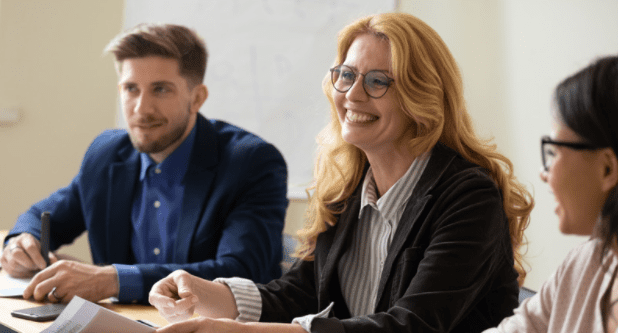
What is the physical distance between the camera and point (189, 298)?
4.41 ft

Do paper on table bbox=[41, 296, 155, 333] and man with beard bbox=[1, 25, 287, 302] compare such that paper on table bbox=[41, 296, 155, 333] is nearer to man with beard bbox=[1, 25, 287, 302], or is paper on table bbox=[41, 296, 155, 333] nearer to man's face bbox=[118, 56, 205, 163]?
man with beard bbox=[1, 25, 287, 302]

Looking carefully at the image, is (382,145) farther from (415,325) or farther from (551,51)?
(551,51)

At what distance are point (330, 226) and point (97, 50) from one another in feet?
A: 7.07

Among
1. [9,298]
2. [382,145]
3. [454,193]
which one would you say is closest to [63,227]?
[9,298]

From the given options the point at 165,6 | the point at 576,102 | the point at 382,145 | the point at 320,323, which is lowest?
the point at 320,323

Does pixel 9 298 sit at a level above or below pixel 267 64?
below

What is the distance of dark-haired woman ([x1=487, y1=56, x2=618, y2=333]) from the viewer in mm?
837

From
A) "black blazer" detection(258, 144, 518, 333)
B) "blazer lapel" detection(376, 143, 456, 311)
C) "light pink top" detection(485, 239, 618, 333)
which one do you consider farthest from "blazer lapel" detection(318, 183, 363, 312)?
"light pink top" detection(485, 239, 618, 333)

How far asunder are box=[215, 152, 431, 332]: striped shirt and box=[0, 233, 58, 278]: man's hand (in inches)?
26.8

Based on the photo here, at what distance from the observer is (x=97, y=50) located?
3230 millimetres

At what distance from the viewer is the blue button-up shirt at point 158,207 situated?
210 centimetres

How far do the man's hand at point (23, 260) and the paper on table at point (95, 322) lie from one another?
686 millimetres

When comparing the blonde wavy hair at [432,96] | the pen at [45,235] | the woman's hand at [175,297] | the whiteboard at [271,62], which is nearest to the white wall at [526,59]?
the whiteboard at [271,62]

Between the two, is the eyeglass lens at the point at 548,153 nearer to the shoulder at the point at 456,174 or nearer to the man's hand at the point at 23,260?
the shoulder at the point at 456,174
